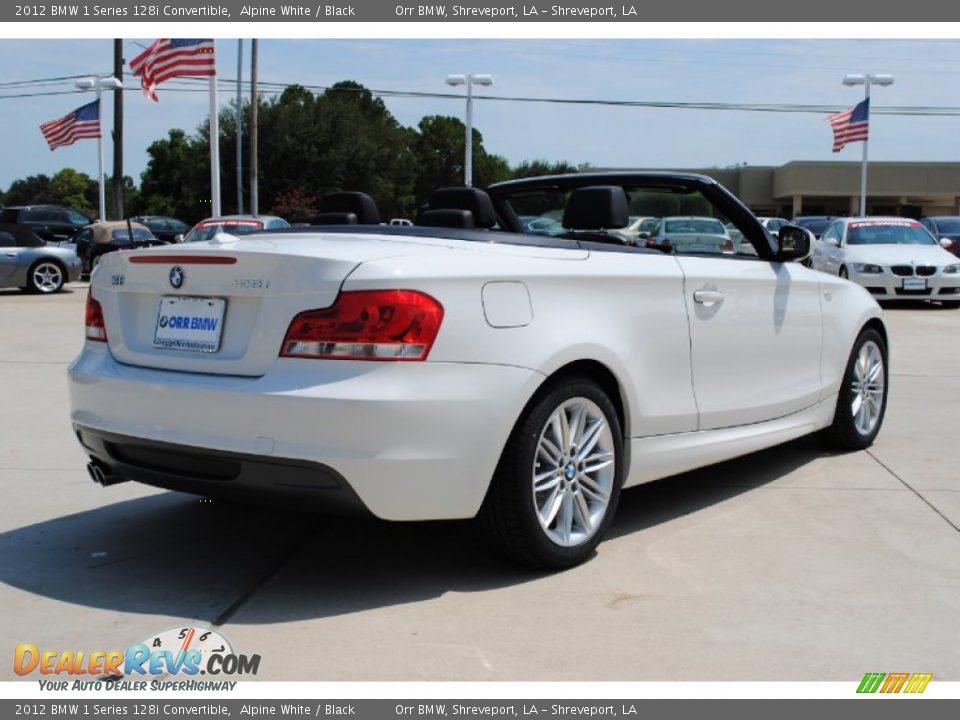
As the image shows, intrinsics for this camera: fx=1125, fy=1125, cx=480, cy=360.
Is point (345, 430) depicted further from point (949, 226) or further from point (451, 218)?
point (949, 226)

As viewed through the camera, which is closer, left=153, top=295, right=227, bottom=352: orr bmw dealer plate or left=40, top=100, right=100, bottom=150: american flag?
left=153, top=295, right=227, bottom=352: orr bmw dealer plate

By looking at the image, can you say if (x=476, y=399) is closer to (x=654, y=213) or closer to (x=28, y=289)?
(x=654, y=213)

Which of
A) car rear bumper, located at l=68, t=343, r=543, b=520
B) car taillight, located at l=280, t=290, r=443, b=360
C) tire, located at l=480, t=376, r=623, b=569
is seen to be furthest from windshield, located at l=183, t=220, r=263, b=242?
car taillight, located at l=280, t=290, r=443, b=360

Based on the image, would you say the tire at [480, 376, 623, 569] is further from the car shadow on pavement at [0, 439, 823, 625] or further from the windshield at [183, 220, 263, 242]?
the windshield at [183, 220, 263, 242]

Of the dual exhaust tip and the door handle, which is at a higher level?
the door handle

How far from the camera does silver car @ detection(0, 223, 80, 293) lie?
66.5 feet

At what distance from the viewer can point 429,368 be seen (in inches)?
146

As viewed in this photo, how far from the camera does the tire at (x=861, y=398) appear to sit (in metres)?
6.38

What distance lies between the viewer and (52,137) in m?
31.0

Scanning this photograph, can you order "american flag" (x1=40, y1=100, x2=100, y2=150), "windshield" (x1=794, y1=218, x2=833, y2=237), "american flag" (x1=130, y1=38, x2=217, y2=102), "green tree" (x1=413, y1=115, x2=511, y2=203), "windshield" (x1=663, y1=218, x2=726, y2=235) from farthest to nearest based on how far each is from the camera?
"green tree" (x1=413, y1=115, x2=511, y2=203) → "american flag" (x1=40, y1=100, x2=100, y2=150) → "windshield" (x1=794, y1=218, x2=833, y2=237) → "american flag" (x1=130, y1=38, x2=217, y2=102) → "windshield" (x1=663, y1=218, x2=726, y2=235)

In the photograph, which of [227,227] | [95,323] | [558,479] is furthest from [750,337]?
[227,227]

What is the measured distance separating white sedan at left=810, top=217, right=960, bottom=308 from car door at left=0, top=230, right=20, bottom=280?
13.9 m
